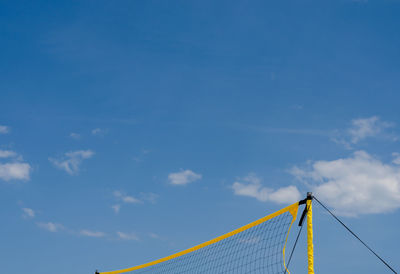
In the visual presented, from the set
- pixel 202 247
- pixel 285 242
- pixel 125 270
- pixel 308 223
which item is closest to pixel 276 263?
pixel 285 242

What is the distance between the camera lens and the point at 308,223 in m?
7.48

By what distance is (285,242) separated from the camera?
7.86 m

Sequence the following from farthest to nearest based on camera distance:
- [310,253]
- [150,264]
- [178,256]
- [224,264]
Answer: [150,264]
[178,256]
[224,264]
[310,253]

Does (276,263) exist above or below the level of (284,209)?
below

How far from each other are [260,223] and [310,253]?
4.88ft

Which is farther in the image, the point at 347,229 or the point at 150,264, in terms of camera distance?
the point at 150,264

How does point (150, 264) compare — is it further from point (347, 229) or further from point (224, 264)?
point (347, 229)

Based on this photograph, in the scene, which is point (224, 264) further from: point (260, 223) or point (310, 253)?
point (310, 253)

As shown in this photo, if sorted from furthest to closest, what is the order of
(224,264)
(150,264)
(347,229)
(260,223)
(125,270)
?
(125,270) < (150,264) < (224,264) < (260,223) < (347,229)

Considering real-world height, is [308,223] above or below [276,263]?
above

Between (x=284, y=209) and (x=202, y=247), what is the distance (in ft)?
8.18

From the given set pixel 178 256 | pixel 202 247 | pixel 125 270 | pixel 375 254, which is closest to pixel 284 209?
pixel 375 254

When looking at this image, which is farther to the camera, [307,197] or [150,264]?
[150,264]

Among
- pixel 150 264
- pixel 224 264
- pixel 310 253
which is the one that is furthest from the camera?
pixel 150 264
